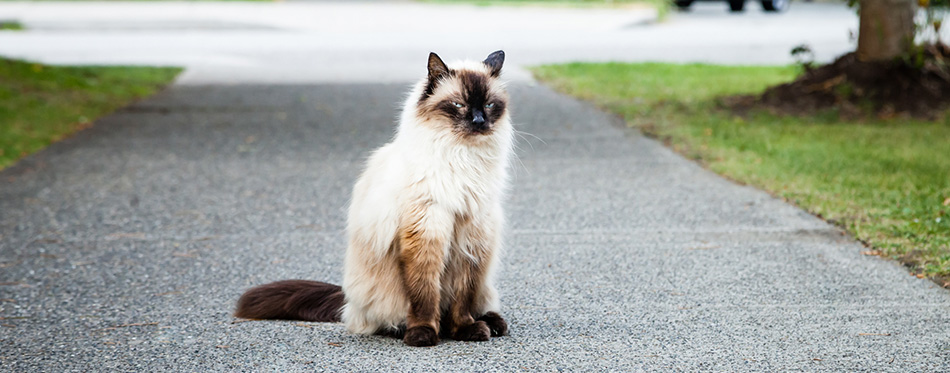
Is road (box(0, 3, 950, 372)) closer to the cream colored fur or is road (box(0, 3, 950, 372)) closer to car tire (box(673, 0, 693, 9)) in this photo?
the cream colored fur

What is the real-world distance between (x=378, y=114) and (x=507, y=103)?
756 centimetres

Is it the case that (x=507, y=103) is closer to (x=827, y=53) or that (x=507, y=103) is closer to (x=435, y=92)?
(x=435, y=92)

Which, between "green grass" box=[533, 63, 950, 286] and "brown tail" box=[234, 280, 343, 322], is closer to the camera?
"brown tail" box=[234, 280, 343, 322]

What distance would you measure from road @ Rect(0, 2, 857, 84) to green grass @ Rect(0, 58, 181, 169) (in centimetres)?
97

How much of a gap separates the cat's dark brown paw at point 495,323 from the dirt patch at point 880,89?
7.12m

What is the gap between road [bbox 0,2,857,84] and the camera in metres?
16.4

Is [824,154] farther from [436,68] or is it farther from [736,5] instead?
[736,5]

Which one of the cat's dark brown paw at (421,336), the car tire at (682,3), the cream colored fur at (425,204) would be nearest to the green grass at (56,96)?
the cream colored fur at (425,204)

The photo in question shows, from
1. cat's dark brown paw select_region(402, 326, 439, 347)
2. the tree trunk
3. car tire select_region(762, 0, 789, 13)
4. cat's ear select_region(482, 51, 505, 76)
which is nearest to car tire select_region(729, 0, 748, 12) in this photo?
car tire select_region(762, 0, 789, 13)

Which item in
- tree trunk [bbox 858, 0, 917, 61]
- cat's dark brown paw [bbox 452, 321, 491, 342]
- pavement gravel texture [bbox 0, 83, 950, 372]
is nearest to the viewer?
pavement gravel texture [bbox 0, 83, 950, 372]

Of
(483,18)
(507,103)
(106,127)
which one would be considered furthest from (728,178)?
(483,18)

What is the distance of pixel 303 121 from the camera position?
36.0 ft

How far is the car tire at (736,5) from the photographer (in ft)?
84.9

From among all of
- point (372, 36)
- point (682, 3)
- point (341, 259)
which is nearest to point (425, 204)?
point (341, 259)
